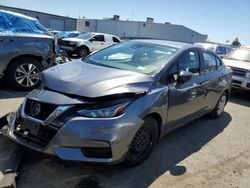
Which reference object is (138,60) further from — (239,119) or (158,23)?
(158,23)

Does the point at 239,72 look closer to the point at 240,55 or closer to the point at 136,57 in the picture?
the point at 240,55

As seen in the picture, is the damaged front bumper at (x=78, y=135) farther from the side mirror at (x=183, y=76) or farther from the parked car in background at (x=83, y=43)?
the parked car in background at (x=83, y=43)

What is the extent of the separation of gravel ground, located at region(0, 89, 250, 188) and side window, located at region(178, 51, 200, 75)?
1.23 m

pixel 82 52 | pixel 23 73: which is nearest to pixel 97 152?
pixel 23 73

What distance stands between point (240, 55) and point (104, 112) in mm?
8997

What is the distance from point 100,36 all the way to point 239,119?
526 inches

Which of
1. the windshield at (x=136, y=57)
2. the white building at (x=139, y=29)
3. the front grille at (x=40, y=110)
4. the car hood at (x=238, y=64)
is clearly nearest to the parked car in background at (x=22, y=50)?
the windshield at (x=136, y=57)

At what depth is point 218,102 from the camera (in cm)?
646

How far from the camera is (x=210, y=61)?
5832mm

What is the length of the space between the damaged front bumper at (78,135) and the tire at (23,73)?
3805 mm

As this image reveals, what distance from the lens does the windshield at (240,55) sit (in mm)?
10658

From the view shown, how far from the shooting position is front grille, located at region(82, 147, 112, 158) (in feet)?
10.6


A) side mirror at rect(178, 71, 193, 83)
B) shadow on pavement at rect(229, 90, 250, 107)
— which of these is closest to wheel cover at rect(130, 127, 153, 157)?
side mirror at rect(178, 71, 193, 83)

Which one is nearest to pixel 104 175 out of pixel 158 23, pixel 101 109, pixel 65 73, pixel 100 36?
pixel 101 109
